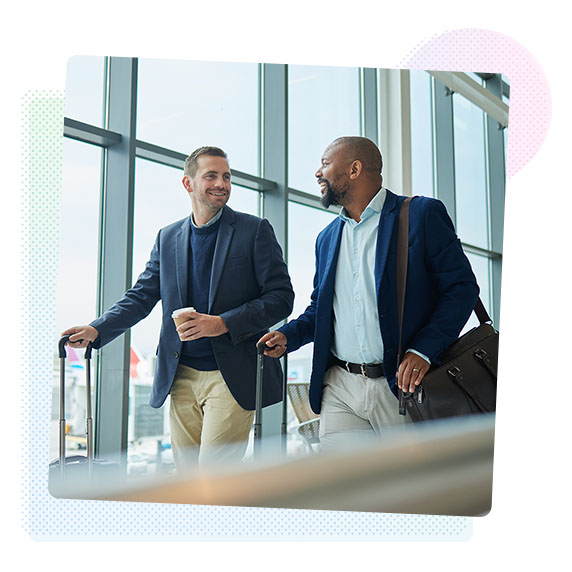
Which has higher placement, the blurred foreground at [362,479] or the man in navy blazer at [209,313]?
Answer: the man in navy blazer at [209,313]

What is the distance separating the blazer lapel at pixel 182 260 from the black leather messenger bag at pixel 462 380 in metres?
0.72

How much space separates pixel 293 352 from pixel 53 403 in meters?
0.84

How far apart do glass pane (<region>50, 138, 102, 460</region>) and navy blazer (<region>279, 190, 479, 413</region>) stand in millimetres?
799

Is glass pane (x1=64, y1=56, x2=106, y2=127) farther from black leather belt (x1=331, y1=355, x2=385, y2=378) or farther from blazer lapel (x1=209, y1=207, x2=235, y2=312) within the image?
black leather belt (x1=331, y1=355, x2=385, y2=378)

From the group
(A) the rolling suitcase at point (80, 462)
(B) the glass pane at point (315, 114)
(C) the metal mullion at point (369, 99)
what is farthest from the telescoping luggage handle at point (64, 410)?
(C) the metal mullion at point (369, 99)

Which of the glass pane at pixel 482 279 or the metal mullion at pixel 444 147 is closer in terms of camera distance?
the glass pane at pixel 482 279

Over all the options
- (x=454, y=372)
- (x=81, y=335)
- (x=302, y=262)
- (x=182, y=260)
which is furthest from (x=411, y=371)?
(x=81, y=335)

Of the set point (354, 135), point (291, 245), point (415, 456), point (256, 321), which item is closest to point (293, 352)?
point (256, 321)

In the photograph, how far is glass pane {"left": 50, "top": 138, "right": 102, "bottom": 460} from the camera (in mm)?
2066

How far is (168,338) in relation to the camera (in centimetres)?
208

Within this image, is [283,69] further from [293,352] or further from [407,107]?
[293,352]

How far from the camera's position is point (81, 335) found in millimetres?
2062

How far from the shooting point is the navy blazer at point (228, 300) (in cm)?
207

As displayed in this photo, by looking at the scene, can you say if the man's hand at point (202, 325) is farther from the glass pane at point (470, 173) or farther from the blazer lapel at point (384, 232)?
the glass pane at point (470, 173)
